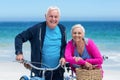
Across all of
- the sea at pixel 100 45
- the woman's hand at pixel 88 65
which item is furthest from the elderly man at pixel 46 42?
the sea at pixel 100 45

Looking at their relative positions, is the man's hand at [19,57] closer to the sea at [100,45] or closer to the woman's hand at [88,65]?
the woman's hand at [88,65]

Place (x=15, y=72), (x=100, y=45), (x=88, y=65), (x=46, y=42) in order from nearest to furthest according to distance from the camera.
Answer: (x=88, y=65), (x=46, y=42), (x=15, y=72), (x=100, y=45)

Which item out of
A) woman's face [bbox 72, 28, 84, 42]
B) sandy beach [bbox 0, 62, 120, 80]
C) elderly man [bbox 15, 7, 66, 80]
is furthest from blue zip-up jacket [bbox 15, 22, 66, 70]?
sandy beach [bbox 0, 62, 120, 80]

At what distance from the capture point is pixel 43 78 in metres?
4.88

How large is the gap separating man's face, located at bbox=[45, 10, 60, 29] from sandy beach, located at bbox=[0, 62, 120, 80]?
4509mm

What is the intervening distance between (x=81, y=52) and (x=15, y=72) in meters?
5.52

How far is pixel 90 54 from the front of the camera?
4.91m

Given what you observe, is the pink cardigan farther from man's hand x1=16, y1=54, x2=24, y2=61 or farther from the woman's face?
man's hand x1=16, y1=54, x2=24, y2=61

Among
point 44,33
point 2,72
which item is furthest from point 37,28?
point 2,72

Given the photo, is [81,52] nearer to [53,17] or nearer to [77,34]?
[77,34]

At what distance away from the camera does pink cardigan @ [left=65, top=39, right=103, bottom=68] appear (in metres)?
4.79

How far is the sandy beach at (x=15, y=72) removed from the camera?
9.70 m

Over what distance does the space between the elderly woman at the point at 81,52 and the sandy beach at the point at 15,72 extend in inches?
183

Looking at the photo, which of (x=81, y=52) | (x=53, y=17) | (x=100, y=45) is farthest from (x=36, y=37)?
(x=100, y=45)
